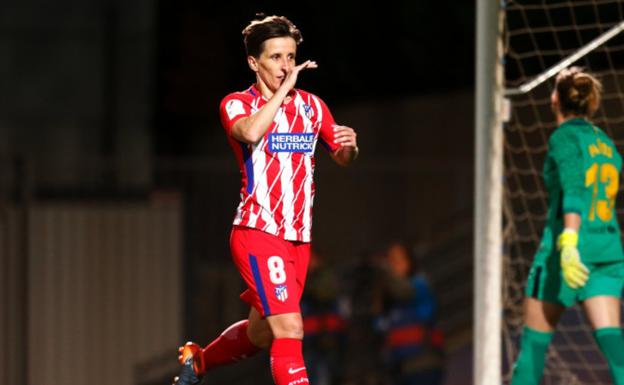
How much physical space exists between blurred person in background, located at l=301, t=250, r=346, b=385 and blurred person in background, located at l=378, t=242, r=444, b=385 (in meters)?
0.85

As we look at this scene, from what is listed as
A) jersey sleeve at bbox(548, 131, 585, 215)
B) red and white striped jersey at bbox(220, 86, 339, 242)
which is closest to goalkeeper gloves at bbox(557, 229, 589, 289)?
jersey sleeve at bbox(548, 131, 585, 215)

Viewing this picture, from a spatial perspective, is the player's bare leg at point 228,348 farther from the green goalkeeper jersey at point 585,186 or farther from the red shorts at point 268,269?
the green goalkeeper jersey at point 585,186

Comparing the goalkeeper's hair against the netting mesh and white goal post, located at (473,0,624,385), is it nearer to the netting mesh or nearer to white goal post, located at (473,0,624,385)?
white goal post, located at (473,0,624,385)

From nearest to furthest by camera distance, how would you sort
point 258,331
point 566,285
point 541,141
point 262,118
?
point 262,118, point 258,331, point 566,285, point 541,141

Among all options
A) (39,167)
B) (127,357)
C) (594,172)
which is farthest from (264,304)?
(39,167)

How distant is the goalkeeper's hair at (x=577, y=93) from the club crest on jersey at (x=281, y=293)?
1.62 meters

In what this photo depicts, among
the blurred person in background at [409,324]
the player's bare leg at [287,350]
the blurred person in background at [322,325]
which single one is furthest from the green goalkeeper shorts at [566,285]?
the blurred person in background at [322,325]

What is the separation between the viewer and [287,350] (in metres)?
4.39

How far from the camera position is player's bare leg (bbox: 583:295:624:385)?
203 inches

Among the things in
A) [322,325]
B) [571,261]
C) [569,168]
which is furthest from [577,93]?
[322,325]

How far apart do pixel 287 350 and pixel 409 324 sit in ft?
18.0

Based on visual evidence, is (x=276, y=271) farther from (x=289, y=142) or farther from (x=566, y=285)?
(x=566, y=285)

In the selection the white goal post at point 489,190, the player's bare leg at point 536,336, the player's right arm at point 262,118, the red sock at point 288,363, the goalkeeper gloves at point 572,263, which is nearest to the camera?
the player's right arm at point 262,118

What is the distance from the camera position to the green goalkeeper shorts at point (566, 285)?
5199 millimetres
